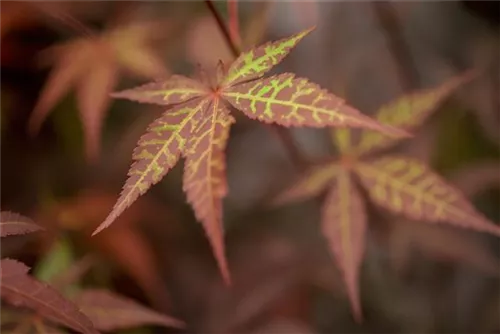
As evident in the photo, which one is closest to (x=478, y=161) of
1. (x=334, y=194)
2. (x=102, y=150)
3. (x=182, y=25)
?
(x=334, y=194)

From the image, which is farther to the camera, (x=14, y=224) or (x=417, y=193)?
(x=417, y=193)

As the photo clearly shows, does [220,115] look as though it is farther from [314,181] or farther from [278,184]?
[278,184]

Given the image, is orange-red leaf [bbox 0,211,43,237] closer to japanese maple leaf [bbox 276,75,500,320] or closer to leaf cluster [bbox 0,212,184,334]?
leaf cluster [bbox 0,212,184,334]

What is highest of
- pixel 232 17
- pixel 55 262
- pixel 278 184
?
pixel 232 17

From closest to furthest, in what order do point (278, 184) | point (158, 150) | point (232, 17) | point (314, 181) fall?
point (158, 150) < point (232, 17) < point (314, 181) < point (278, 184)

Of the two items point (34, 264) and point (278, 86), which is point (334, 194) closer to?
point (278, 86)

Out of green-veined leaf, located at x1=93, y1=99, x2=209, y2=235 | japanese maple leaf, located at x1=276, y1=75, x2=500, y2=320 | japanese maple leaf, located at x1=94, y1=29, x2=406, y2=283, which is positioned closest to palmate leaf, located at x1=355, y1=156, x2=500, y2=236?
japanese maple leaf, located at x1=276, y1=75, x2=500, y2=320

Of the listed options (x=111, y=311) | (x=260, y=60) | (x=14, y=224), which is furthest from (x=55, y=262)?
(x=260, y=60)
